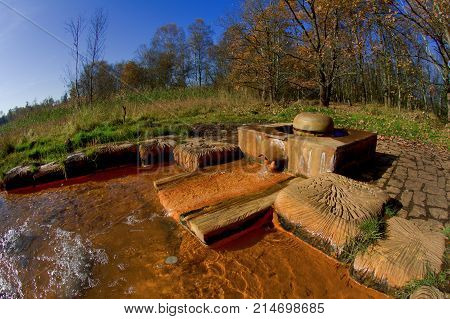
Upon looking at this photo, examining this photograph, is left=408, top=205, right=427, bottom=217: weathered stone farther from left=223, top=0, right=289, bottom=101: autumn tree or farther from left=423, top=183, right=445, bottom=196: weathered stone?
left=223, top=0, right=289, bottom=101: autumn tree

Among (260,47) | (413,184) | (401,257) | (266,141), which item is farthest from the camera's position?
(260,47)

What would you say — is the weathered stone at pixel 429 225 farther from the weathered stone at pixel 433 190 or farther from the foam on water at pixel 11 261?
the foam on water at pixel 11 261

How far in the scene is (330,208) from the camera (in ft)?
8.68

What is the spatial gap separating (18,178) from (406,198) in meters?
5.62

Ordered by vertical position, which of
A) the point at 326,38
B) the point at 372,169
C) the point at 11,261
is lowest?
the point at 11,261

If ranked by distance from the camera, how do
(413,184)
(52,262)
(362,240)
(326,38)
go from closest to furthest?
(362,240) → (52,262) → (413,184) → (326,38)

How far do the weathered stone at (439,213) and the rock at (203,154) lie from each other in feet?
9.13

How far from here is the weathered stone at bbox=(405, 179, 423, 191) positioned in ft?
11.1

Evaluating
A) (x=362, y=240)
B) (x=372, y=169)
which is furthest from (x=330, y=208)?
(x=372, y=169)

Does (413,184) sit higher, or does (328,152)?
(328,152)

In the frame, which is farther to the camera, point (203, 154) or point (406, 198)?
point (203, 154)

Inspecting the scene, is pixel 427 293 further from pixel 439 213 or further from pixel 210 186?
pixel 210 186

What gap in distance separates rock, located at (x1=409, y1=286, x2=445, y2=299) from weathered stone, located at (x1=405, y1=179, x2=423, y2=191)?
1.88 m

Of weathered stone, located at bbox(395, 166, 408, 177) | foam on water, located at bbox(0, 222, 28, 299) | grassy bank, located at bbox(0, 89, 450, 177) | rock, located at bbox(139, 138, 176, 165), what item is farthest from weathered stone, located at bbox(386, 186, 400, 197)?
foam on water, located at bbox(0, 222, 28, 299)
